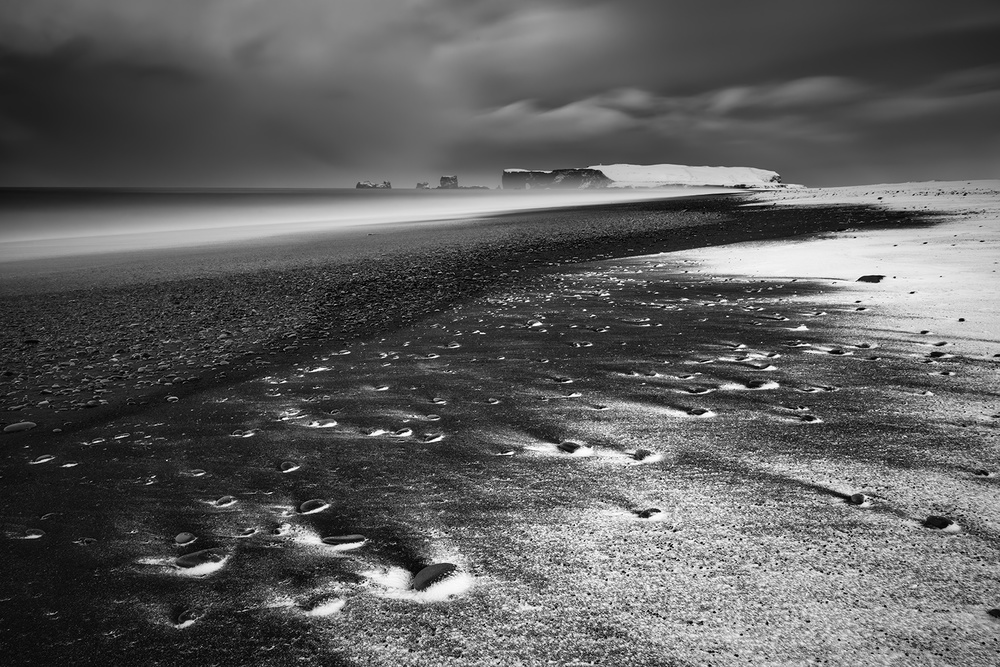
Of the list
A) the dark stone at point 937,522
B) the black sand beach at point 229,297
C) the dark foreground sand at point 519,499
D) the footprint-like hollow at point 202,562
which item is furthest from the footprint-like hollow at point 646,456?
the black sand beach at point 229,297

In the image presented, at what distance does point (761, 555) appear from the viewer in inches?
92.8

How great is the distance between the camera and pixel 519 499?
9.86ft

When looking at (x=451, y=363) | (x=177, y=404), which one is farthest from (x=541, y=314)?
(x=177, y=404)

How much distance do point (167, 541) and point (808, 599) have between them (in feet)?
8.81

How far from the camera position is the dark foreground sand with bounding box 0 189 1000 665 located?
202 cm

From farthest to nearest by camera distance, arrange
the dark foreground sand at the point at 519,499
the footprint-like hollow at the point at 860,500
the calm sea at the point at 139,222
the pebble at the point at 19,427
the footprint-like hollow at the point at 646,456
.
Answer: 1. the calm sea at the point at 139,222
2. the pebble at the point at 19,427
3. the footprint-like hollow at the point at 646,456
4. the footprint-like hollow at the point at 860,500
5. the dark foreground sand at the point at 519,499

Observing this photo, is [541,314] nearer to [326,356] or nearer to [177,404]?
[326,356]

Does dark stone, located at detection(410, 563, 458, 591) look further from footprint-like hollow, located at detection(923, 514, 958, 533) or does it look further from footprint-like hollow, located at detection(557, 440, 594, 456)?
footprint-like hollow, located at detection(923, 514, 958, 533)

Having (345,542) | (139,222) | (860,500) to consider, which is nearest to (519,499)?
(345,542)

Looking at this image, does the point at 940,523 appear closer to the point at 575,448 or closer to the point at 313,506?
the point at 575,448

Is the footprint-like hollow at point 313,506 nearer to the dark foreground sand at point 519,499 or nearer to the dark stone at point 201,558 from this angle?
the dark foreground sand at point 519,499

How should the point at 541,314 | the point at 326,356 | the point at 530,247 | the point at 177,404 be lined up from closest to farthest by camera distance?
the point at 177,404, the point at 326,356, the point at 541,314, the point at 530,247

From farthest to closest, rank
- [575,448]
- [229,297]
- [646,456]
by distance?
[229,297] → [575,448] → [646,456]

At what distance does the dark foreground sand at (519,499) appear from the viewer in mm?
2018
